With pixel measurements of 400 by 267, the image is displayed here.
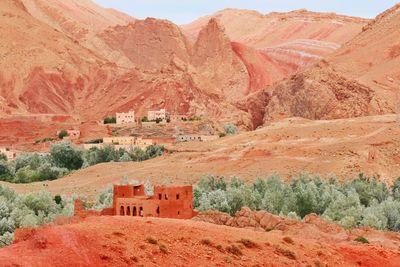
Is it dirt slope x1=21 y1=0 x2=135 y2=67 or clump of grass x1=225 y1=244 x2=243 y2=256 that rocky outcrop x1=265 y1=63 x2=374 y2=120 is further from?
clump of grass x1=225 y1=244 x2=243 y2=256

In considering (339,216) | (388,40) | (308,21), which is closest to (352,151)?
(339,216)

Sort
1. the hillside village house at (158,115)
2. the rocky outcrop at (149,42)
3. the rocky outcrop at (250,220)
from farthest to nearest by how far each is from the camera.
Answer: the rocky outcrop at (149,42) → the hillside village house at (158,115) → the rocky outcrop at (250,220)

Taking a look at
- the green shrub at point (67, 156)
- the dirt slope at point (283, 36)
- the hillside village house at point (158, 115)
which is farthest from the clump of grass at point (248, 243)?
the dirt slope at point (283, 36)

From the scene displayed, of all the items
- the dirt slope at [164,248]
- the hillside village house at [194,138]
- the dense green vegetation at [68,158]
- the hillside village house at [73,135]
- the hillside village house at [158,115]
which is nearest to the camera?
the dirt slope at [164,248]

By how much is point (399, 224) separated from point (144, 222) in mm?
25138

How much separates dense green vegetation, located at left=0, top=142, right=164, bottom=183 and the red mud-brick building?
126 ft

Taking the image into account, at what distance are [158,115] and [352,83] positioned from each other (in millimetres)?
20567

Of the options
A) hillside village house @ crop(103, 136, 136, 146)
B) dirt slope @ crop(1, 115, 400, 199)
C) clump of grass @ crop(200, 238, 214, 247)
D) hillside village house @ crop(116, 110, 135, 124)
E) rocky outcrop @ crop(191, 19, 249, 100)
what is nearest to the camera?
clump of grass @ crop(200, 238, 214, 247)

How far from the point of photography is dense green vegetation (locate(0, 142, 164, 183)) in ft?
264

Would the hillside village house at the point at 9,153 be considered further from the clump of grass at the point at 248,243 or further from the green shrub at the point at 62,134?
the clump of grass at the point at 248,243

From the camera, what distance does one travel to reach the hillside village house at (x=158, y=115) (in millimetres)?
101938

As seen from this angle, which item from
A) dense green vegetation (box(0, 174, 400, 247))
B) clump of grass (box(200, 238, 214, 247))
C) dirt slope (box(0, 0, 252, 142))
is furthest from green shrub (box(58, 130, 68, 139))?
clump of grass (box(200, 238, 214, 247))

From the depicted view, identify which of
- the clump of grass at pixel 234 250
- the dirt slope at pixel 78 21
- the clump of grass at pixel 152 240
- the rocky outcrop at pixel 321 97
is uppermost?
the dirt slope at pixel 78 21

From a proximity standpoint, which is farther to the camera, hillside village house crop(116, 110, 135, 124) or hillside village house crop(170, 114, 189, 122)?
hillside village house crop(116, 110, 135, 124)
